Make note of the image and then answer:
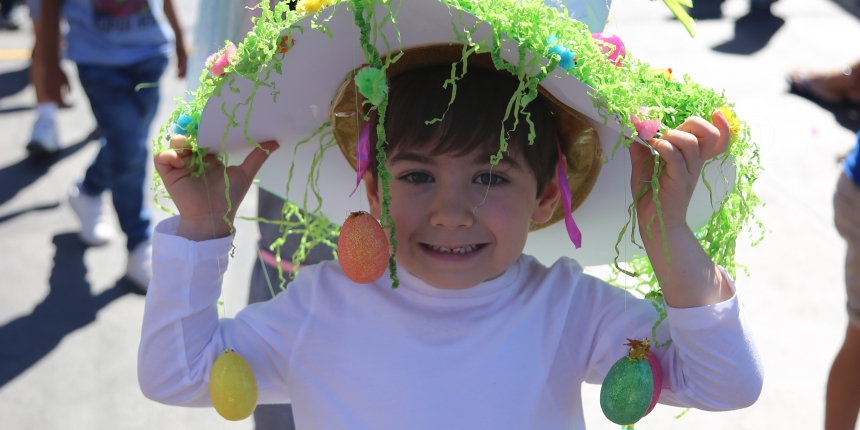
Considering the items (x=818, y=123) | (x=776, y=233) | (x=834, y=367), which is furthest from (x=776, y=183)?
(x=834, y=367)

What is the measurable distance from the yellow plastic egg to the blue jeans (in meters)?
2.19

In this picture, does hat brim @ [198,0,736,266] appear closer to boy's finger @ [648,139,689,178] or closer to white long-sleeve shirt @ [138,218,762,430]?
boy's finger @ [648,139,689,178]

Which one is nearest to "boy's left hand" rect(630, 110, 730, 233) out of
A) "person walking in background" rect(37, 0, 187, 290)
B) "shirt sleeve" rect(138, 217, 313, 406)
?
"shirt sleeve" rect(138, 217, 313, 406)

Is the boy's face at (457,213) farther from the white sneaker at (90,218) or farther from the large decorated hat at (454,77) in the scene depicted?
the white sneaker at (90,218)

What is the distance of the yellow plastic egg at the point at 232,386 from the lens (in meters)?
1.54

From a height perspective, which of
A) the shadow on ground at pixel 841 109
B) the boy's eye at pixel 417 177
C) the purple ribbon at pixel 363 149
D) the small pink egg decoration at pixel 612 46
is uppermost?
the small pink egg decoration at pixel 612 46

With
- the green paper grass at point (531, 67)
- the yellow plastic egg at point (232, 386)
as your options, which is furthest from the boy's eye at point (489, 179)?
the yellow plastic egg at point (232, 386)

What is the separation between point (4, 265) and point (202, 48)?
218 centimetres

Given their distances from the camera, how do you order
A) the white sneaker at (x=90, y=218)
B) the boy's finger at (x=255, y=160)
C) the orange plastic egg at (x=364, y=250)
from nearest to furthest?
the orange plastic egg at (x=364, y=250)
the boy's finger at (x=255, y=160)
the white sneaker at (x=90, y=218)

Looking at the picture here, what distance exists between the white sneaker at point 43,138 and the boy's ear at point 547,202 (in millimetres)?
3979

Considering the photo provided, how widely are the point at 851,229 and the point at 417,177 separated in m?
1.48

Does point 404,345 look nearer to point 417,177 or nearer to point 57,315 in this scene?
point 417,177

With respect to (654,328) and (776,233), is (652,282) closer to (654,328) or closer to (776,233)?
(654,328)

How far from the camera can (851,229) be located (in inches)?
95.7
